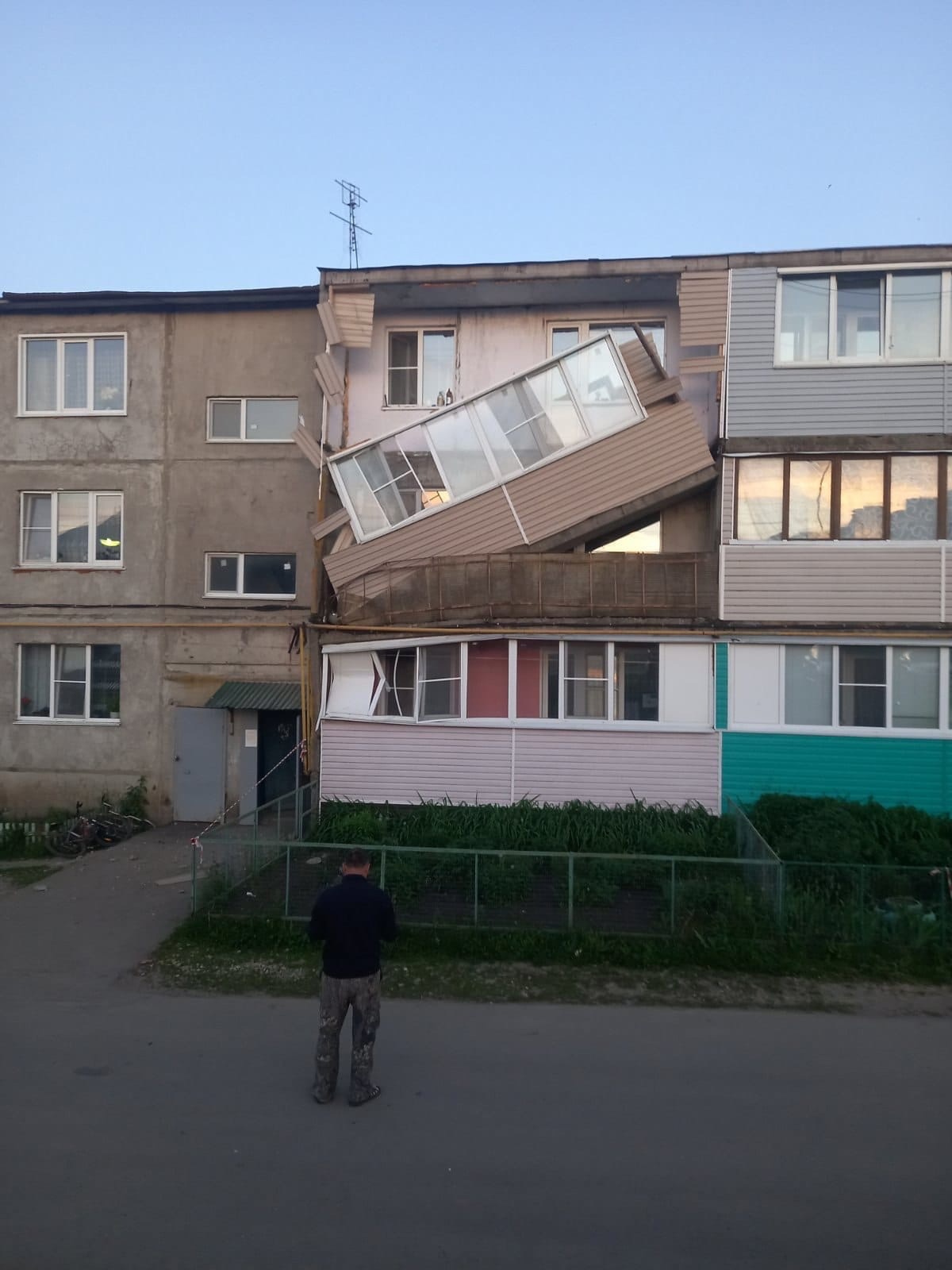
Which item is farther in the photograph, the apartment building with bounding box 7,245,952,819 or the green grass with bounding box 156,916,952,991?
the apartment building with bounding box 7,245,952,819

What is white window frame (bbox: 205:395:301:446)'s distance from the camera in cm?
1652

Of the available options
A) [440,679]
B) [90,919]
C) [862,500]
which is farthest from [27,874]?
[862,500]

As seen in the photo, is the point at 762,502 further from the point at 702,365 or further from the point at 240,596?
the point at 240,596

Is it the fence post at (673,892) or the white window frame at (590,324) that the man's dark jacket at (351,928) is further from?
the white window frame at (590,324)

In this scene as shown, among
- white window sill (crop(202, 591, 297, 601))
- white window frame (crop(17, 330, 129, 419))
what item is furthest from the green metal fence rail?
white window frame (crop(17, 330, 129, 419))

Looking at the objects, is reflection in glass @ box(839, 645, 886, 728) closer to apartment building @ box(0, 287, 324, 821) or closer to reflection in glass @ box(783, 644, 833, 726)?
reflection in glass @ box(783, 644, 833, 726)

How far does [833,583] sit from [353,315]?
873cm

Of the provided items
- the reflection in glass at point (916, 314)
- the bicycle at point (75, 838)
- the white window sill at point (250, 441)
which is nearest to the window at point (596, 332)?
the reflection in glass at point (916, 314)

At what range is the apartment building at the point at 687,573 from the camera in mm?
13719

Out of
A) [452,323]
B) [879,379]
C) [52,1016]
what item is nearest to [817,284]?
[879,379]

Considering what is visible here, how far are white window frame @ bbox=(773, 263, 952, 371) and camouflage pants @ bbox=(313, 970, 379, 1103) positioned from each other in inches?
451

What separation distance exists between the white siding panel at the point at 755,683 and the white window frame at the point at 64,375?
1152cm

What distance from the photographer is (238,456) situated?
54.3ft

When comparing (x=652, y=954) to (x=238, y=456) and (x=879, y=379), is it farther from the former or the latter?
(x=238, y=456)
